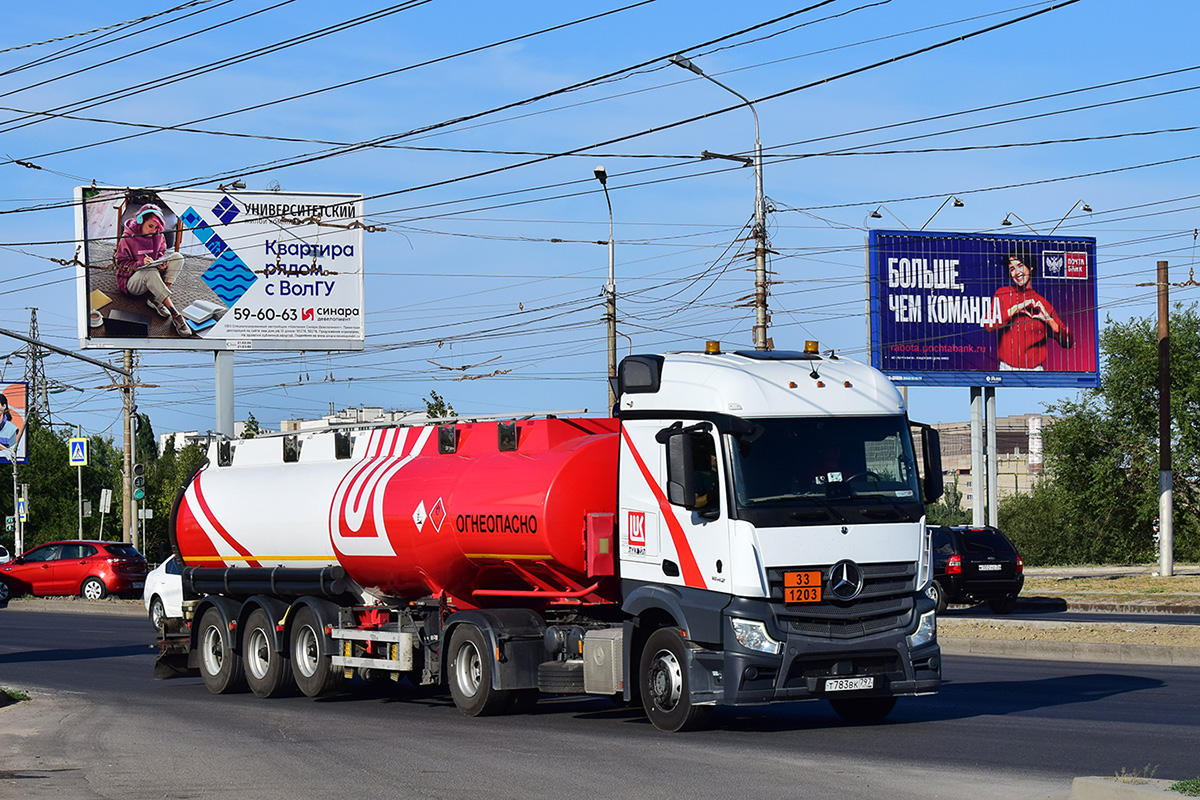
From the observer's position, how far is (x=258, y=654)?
18625 mm

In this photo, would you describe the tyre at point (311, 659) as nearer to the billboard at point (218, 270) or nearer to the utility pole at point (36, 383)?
the billboard at point (218, 270)

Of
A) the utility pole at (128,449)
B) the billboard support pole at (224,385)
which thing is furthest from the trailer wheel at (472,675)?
the utility pole at (128,449)

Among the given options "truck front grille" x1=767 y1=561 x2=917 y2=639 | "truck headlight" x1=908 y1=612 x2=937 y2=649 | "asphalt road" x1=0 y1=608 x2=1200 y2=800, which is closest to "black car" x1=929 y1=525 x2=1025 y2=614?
"asphalt road" x1=0 y1=608 x2=1200 y2=800

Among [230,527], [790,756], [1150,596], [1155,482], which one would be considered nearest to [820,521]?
[790,756]

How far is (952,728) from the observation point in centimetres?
1326

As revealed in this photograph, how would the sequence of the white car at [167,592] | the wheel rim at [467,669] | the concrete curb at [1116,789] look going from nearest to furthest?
the concrete curb at [1116,789]
the wheel rim at [467,669]
the white car at [167,592]

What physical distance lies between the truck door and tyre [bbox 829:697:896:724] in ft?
6.66

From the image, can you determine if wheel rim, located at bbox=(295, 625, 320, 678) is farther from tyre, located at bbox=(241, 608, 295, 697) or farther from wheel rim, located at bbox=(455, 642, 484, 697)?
wheel rim, located at bbox=(455, 642, 484, 697)

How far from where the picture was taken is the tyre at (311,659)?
17.4 m

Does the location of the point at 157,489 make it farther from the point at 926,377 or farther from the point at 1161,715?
the point at 1161,715

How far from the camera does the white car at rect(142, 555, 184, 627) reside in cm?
2089

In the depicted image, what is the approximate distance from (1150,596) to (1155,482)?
87.4ft

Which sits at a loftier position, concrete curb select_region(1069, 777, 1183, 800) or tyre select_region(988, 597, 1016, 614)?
concrete curb select_region(1069, 777, 1183, 800)

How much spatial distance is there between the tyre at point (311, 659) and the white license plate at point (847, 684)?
661 centimetres
